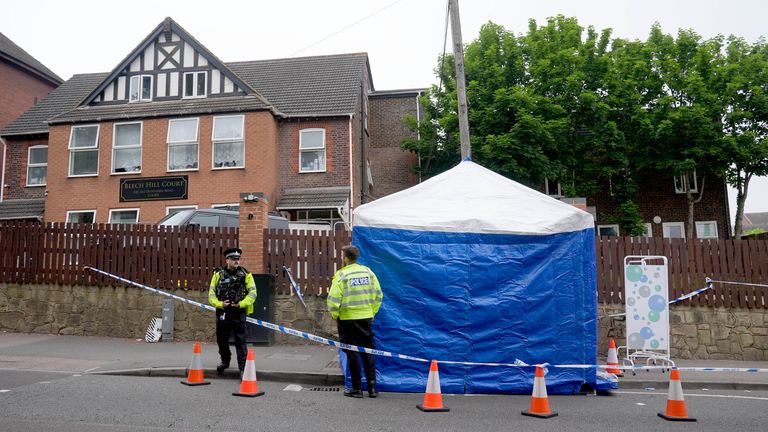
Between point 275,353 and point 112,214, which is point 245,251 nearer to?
point 275,353

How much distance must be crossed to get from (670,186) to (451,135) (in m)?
11.4

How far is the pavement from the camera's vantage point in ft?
26.8

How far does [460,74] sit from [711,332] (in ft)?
23.3

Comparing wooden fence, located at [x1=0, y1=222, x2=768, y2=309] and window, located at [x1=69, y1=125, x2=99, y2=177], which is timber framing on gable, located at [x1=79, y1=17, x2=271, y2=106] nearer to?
window, located at [x1=69, y1=125, x2=99, y2=177]

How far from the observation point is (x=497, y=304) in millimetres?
7766

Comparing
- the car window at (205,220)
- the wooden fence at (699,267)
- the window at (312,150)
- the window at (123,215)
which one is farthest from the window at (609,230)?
the window at (123,215)

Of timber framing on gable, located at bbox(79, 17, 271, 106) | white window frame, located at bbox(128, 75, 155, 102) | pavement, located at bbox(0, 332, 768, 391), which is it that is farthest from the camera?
white window frame, located at bbox(128, 75, 155, 102)

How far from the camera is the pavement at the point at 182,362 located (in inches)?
321

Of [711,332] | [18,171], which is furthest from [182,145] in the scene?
[711,332]

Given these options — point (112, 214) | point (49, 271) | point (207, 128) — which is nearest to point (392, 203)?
point (49, 271)

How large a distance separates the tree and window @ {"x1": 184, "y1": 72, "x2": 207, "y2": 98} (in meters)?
21.3

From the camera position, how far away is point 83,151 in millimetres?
21328

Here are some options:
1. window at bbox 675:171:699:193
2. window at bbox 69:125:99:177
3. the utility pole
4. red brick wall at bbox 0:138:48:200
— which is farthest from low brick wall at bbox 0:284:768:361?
window at bbox 675:171:699:193

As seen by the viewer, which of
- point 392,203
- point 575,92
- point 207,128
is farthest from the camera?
point 575,92
